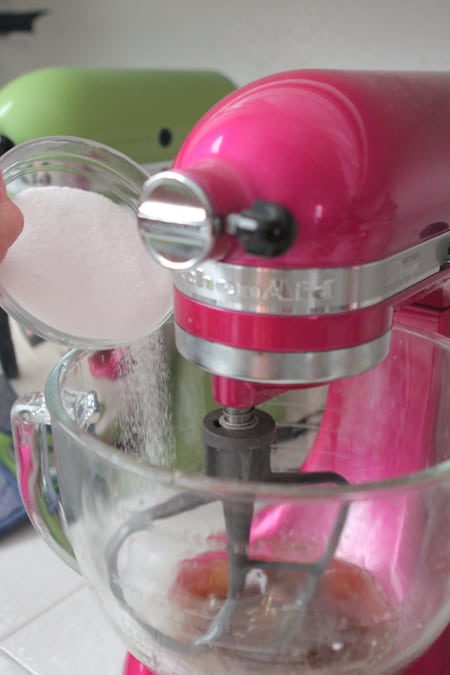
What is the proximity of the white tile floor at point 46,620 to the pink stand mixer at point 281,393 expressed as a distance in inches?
1.9

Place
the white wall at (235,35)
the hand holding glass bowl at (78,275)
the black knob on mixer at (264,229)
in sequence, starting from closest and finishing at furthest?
the black knob on mixer at (264,229)
the hand holding glass bowl at (78,275)
the white wall at (235,35)

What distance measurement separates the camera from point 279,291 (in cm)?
22

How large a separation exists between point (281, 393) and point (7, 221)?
0.13m

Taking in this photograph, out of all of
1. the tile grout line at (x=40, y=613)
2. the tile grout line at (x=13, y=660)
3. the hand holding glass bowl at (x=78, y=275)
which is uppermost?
the hand holding glass bowl at (x=78, y=275)

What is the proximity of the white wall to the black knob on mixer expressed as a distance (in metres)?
0.38

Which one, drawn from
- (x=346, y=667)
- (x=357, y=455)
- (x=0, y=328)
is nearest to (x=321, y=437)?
(x=357, y=455)

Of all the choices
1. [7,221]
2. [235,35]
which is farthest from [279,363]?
[235,35]

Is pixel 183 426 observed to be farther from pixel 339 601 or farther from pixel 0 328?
pixel 0 328

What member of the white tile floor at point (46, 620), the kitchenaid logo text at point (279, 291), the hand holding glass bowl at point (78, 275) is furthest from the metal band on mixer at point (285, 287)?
the white tile floor at point (46, 620)

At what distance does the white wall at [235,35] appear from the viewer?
0.54 m

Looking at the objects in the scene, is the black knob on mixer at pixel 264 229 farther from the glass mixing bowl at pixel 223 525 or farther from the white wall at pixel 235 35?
the white wall at pixel 235 35

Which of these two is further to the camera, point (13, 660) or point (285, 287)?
point (13, 660)

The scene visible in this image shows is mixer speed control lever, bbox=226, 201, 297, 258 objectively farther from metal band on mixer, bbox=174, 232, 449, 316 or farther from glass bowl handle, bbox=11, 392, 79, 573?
glass bowl handle, bbox=11, 392, 79, 573

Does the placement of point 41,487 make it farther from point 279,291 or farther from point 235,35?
point 235,35
